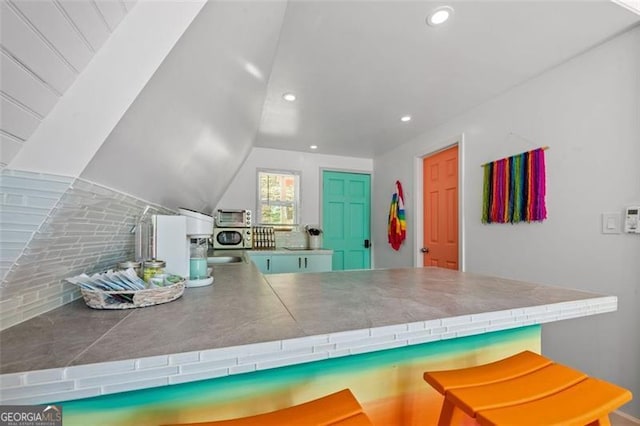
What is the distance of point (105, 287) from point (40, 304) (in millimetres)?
149

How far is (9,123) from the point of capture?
17.7 inches

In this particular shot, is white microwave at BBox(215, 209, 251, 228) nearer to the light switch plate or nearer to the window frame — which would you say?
the window frame

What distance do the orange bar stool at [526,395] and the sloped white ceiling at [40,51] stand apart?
108 centimetres

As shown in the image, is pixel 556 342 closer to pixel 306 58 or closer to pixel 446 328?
pixel 446 328

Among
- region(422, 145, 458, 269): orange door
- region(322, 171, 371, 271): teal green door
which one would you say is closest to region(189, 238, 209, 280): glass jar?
region(422, 145, 458, 269): orange door

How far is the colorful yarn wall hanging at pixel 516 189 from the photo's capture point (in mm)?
1984

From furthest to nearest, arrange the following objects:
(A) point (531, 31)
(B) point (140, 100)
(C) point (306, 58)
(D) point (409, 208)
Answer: (D) point (409, 208), (C) point (306, 58), (A) point (531, 31), (B) point (140, 100)

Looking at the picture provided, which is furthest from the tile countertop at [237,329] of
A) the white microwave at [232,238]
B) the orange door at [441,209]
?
the white microwave at [232,238]

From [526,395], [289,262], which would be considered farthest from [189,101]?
[289,262]

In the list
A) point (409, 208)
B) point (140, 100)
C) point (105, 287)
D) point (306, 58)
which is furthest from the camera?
point (409, 208)

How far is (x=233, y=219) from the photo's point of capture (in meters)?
3.39

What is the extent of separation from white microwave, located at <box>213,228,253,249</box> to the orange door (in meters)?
2.26

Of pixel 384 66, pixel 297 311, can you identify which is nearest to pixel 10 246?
pixel 297 311
